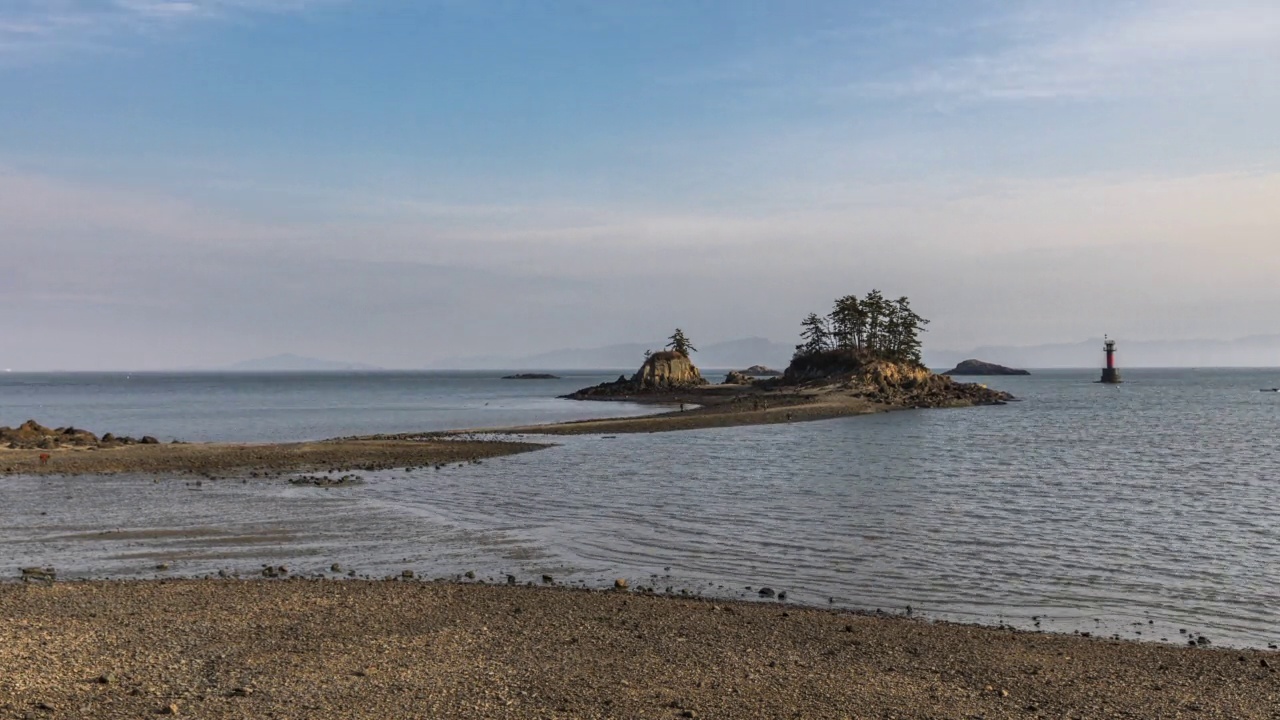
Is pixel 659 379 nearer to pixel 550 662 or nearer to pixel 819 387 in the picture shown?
pixel 819 387

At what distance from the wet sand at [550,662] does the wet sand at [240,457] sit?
25.1 meters

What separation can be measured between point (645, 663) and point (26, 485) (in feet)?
102

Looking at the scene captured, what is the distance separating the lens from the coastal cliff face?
133500 mm

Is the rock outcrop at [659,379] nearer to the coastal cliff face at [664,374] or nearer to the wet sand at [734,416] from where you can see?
the coastal cliff face at [664,374]

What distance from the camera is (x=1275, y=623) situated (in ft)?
51.9

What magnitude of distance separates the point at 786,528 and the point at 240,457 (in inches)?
1149

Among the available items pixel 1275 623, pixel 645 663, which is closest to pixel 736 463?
pixel 1275 623

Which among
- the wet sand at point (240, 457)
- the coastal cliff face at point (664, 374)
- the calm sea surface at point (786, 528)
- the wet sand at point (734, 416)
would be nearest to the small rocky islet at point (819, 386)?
the coastal cliff face at point (664, 374)

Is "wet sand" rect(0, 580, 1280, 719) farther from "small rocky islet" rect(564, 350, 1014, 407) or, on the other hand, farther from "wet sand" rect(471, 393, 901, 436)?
"small rocky islet" rect(564, 350, 1014, 407)

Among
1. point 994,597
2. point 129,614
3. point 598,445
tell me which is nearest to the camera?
point 129,614

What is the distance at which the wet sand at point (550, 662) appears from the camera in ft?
35.8

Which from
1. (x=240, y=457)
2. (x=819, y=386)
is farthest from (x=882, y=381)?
(x=240, y=457)

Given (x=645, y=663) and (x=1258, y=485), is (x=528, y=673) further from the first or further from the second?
(x=1258, y=485)

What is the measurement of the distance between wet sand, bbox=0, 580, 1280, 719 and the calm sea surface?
2460 millimetres
